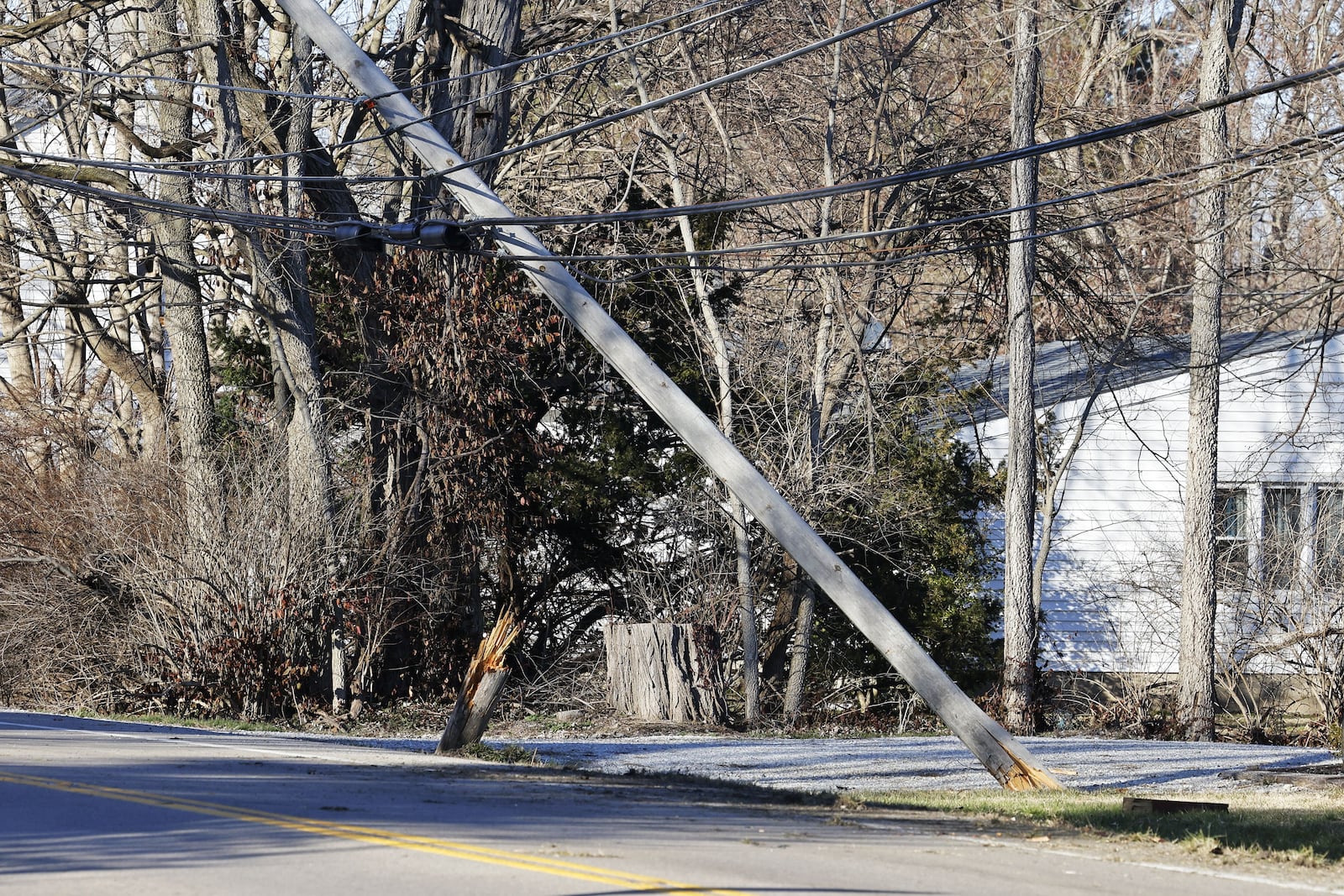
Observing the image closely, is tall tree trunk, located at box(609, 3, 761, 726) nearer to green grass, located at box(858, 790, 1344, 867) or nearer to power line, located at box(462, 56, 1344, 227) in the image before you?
power line, located at box(462, 56, 1344, 227)

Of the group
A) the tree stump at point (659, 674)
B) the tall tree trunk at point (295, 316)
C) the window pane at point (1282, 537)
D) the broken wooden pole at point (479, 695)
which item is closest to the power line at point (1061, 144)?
the broken wooden pole at point (479, 695)

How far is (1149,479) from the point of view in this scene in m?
25.5

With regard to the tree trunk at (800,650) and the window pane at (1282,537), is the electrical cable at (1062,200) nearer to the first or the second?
the tree trunk at (800,650)

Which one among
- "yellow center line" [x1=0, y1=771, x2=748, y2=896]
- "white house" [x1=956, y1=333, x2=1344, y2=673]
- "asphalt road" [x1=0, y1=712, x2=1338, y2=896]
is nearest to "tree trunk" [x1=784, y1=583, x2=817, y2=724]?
"white house" [x1=956, y1=333, x2=1344, y2=673]

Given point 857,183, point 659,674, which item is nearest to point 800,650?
point 659,674

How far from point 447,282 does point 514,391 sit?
5.81ft

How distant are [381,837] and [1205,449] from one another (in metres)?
16.3

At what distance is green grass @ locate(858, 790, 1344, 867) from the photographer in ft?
29.5

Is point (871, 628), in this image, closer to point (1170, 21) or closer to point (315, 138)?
point (315, 138)

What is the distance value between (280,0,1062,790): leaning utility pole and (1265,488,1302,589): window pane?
11.8 metres

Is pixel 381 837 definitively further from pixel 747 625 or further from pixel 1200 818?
pixel 747 625

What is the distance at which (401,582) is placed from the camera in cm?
2038

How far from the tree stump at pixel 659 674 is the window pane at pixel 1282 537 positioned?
921 centimetres

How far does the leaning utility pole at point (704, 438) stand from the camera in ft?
39.4
